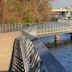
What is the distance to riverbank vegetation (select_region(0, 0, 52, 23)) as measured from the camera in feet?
142

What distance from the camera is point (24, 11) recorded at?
49.1 metres

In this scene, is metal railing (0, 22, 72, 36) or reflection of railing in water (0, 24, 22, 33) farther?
metal railing (0, 22, 72, 36)

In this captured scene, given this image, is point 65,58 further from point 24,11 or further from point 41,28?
point 24,11

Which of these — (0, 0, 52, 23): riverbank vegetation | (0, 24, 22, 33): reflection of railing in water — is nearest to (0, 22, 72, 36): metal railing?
(0, 24, 22, 33): reflection of railing in water

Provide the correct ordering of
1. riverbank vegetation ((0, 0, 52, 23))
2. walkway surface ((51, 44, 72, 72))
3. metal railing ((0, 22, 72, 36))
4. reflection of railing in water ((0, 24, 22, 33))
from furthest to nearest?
riverbank vegetation ((0, 0, 52, 23))
metal railing ((0, 22, 72, 36))
reflection of railing in water ((0, 24, 22, 33))
walkway surface ((51, 44, 72, 72))

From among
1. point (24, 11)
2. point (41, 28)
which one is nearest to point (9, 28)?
point (41, 28)

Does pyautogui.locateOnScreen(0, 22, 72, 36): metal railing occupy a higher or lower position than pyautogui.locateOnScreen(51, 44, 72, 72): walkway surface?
higher

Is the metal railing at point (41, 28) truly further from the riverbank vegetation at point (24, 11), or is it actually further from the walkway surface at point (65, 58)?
the riverbank vegetation at point (24, 11)

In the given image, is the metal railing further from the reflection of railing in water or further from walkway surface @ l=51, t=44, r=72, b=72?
walkway surface @ l=51, t=44, r=72, b=72

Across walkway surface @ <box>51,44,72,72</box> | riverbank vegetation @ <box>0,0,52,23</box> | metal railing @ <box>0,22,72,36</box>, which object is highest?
riverbank vegetation @ <box>0,0,52,23</box>

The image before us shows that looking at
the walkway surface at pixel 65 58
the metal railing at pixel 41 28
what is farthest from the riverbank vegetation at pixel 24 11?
the walkway surface at pixel 65 58

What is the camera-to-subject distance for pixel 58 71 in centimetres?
500

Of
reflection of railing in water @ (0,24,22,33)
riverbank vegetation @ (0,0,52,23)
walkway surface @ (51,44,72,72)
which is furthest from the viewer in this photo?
riverbank vegetation @ (0,0,52,23)

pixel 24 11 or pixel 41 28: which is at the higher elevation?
pixel 24 11
